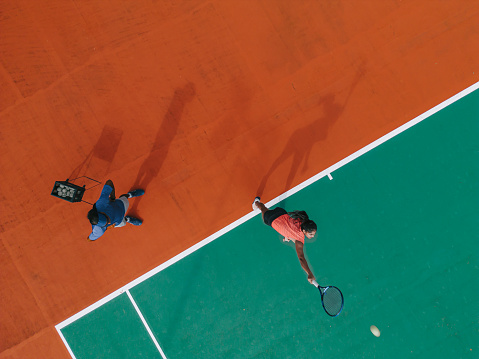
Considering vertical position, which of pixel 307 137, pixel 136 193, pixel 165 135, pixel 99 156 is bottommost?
pixel 307 137

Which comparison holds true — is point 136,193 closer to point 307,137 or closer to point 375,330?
point 307,137

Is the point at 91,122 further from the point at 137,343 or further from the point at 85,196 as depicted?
the point at 137,343

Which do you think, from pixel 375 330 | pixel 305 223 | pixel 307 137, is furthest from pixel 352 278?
pixel 307 137

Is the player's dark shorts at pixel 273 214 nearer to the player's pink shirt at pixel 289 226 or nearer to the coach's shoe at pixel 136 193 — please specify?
the player's pink shirt at pixel 289 226

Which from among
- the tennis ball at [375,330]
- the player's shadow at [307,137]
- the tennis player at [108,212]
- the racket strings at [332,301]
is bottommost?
the tennis ball at [375,330]

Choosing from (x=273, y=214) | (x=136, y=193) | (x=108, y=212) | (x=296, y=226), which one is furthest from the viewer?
(x=136, y=193)

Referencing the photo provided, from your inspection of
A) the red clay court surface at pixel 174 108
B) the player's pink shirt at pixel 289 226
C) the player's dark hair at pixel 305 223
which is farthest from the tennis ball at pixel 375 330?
the red clay court surface at pixel 174 108
